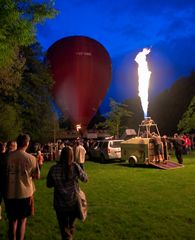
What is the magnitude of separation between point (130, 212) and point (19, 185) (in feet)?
13.5

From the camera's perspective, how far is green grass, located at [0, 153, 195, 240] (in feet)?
26.7

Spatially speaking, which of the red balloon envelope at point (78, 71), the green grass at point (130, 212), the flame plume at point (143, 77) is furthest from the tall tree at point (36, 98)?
the green grass at point (130, 212)

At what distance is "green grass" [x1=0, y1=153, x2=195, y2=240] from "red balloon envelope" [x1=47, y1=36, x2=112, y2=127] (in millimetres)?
34414

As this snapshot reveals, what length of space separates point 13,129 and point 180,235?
2386 cm

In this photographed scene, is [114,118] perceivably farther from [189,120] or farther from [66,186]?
[66,186]

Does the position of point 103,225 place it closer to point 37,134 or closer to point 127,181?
point 127,181

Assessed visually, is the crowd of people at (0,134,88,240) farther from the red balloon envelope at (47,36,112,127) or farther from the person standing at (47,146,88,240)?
the red balloon envelope at (47,36,112,127)

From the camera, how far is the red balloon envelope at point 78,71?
49.7 m

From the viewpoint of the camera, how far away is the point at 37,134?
38.6 metres

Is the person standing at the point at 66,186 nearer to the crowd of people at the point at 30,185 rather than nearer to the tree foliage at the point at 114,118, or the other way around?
the crowd of people at the point at 30,185

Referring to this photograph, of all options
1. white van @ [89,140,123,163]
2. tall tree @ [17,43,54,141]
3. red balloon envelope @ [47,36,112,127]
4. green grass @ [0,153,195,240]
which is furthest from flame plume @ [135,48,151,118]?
red balloon envelope @ [47,36,112,127]

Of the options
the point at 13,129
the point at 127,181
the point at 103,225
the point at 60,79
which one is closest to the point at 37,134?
the point at 13,129

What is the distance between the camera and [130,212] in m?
10.2

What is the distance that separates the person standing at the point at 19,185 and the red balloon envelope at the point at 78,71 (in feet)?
138
